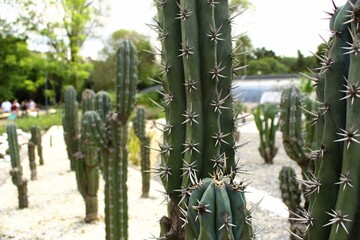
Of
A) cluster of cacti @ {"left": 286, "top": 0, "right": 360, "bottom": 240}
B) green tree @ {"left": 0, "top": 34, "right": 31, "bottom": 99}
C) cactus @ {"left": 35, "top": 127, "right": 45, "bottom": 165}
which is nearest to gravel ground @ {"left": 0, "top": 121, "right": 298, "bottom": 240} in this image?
cactus @ {"left": 35, "top": 127, "right": 45, "bottom": 165}

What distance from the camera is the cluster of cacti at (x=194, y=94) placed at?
223 centimetres

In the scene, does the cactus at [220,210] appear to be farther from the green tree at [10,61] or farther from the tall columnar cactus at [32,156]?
the tall columnar cactus at [32,156]

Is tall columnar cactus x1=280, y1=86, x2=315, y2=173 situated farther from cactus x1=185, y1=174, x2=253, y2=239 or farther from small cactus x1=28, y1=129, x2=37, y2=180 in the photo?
small cactus x1=28, y1=129, x2=37, y2=180

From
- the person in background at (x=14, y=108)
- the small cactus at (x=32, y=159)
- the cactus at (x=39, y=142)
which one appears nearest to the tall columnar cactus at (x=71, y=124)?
the person in background at (x=14, y=108)

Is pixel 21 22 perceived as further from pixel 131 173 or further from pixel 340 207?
pixel 131 173

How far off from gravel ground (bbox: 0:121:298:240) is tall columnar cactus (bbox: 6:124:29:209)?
0.18 m

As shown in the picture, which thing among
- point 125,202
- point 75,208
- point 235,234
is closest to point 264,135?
point 75,208

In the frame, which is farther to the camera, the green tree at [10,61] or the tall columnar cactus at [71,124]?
the tall columnar cactus at [71,124]

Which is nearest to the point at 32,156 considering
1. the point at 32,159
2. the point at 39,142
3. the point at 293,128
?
the point at 32,159

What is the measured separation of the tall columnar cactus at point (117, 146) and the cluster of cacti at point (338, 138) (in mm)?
3050

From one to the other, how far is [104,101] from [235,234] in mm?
4368

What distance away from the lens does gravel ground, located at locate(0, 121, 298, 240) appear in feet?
18.5

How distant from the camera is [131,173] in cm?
961

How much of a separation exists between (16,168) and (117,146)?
246cm
